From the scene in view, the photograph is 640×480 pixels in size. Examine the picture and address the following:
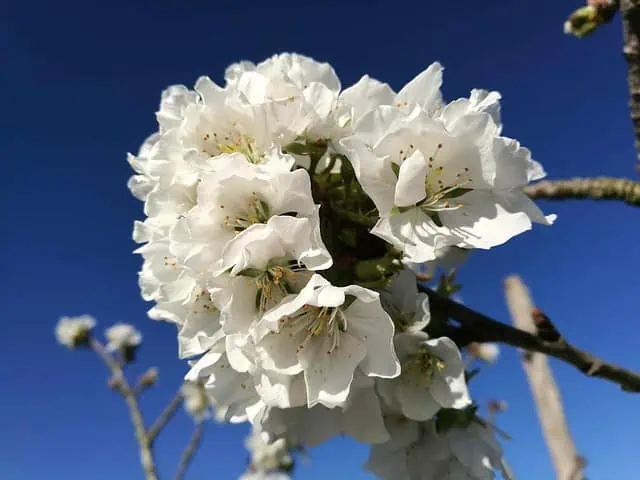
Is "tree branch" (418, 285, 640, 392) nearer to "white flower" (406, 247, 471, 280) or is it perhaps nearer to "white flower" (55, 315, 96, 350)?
"white flower" (406, 247, 471, 280)

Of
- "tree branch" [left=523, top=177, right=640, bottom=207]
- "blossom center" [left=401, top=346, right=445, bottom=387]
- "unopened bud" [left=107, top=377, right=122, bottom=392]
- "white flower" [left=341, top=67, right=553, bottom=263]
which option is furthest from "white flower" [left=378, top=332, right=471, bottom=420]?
"unopened bud" [left=107, top=377, right=122, bottom=392]

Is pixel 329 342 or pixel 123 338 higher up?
pixel 123 338

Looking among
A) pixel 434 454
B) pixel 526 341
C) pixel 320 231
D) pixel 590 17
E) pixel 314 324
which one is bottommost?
pixel 434 454

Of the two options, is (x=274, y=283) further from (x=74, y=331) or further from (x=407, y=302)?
(x=74, y=331)

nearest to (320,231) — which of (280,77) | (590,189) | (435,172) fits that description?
(435,172)

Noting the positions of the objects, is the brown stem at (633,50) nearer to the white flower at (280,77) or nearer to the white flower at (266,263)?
the white flower at (280,77)

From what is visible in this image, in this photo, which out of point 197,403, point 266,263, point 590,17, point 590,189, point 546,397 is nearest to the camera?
point 266,263

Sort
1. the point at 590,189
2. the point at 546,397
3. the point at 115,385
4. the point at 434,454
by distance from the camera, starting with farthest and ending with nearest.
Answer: the point at 115,385
the point at 546,397
the point at 590,189
the point at 434,454
